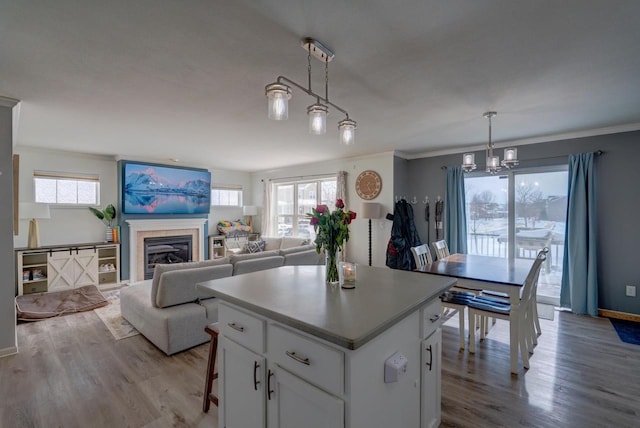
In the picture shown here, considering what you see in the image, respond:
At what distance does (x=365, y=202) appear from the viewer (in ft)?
18.0

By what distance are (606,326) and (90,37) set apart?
220 inches

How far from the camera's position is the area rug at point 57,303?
3.74 m

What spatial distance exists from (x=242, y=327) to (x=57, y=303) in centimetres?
435

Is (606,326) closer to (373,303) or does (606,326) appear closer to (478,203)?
(478,203)

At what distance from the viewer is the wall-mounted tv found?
552 centimetres

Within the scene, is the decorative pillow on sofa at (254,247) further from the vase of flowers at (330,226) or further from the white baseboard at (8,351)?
the vase of flowers at (330,226)

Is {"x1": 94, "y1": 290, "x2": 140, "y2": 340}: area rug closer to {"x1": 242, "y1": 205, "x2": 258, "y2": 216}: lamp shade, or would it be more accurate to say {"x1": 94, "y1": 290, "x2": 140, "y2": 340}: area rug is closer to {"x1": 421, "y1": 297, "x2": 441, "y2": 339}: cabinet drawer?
{"x1": 421, "y1": 297, "x2": 441, "y2": 339}: cabinet drawer

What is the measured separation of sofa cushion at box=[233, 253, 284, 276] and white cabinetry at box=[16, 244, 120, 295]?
3.41m

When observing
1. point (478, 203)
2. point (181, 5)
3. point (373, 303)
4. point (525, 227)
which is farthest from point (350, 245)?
point (181, 5)

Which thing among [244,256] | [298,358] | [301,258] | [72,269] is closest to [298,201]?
[301,258]

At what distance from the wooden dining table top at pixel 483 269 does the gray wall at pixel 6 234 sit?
395 centimetres

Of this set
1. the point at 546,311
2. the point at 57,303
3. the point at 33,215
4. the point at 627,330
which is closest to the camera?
the point at 627,330

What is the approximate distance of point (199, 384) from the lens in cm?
233

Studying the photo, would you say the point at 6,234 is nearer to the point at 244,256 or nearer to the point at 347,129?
the point at 244,256
